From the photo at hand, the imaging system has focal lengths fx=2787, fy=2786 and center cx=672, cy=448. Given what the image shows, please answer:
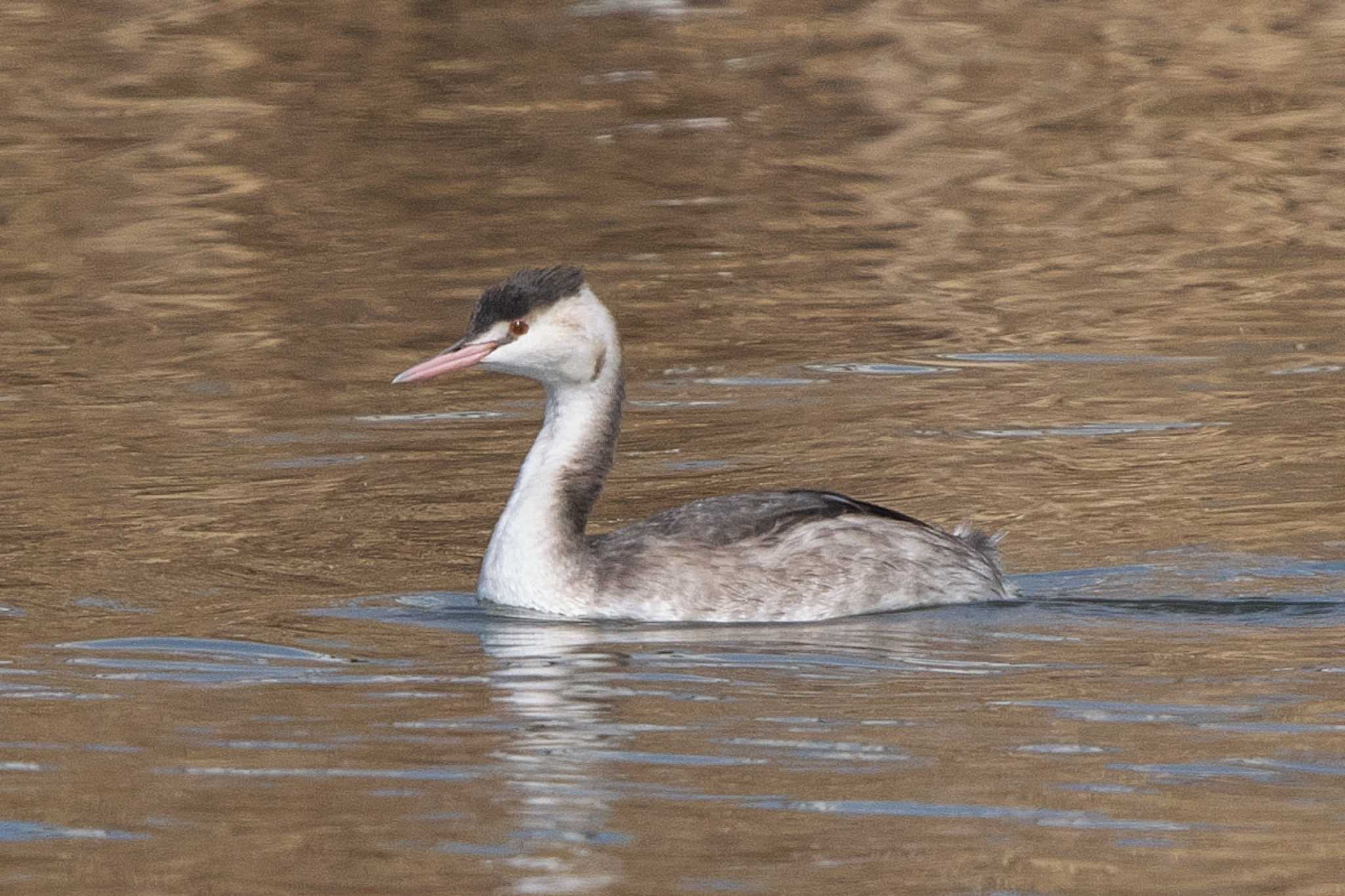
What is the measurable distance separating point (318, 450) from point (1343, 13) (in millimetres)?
17730

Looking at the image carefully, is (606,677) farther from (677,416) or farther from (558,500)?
(677,416)

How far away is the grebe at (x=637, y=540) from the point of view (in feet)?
34.6

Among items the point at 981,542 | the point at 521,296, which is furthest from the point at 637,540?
the point at 981,542

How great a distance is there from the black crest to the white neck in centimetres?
35

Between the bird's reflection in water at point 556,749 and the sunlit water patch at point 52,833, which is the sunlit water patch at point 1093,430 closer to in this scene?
the bird's reflection in water at point 556,749

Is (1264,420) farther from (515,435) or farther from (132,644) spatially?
(132,644)

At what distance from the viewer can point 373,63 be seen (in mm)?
27281

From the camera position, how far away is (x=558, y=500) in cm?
1073

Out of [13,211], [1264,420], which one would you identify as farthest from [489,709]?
[13,211]

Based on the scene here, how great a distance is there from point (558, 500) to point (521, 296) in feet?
2.66

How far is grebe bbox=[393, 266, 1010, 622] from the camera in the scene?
10547 mm

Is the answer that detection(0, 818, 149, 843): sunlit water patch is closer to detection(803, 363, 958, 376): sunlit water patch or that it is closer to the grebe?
the grebe

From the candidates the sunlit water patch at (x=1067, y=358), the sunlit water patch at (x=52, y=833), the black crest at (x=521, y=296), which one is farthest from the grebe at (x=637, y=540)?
the sunlit water patch at (x=1067, y=358)

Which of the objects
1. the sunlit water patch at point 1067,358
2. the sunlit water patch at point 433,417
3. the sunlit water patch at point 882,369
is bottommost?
the sunlit water patch at point 1067,358
